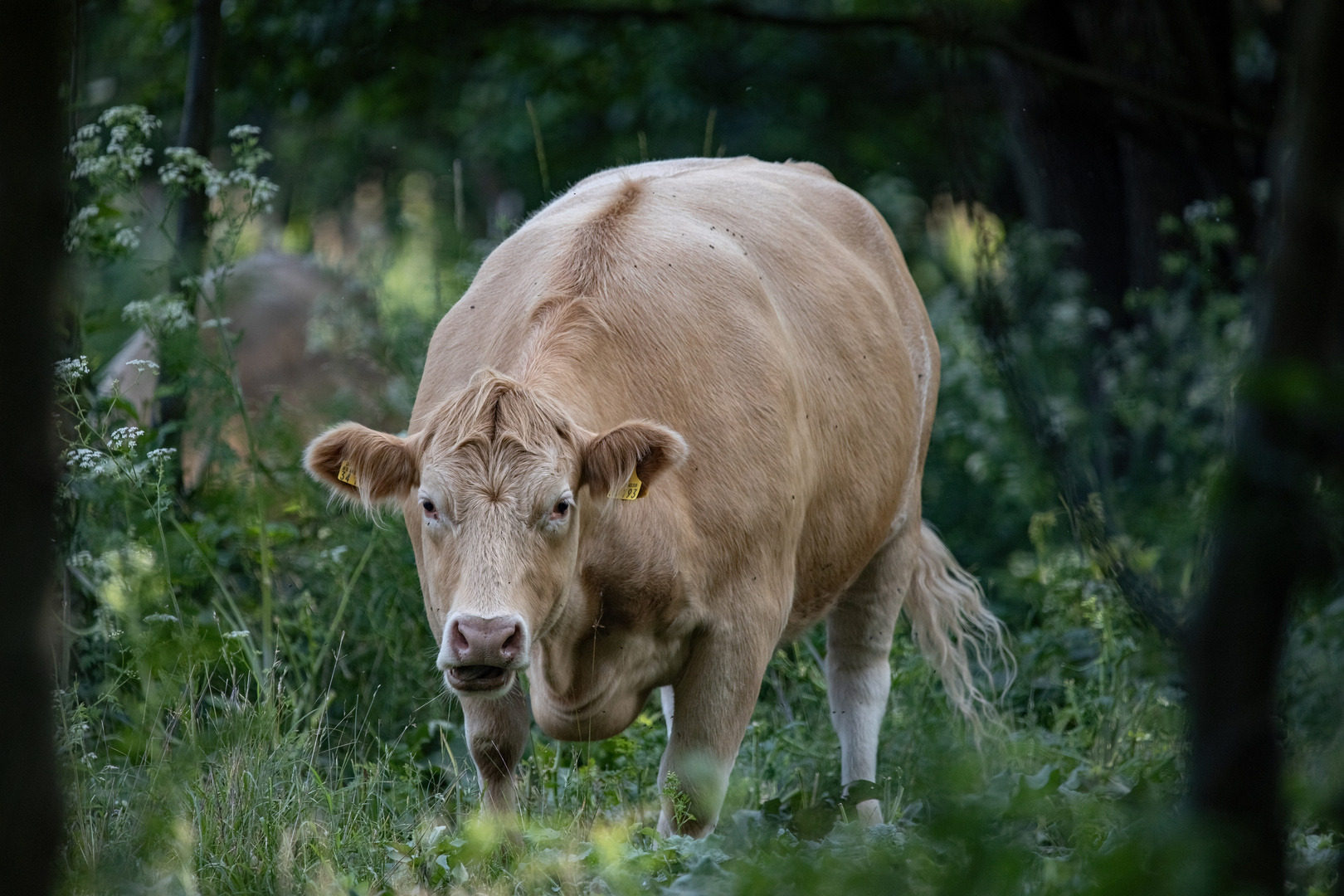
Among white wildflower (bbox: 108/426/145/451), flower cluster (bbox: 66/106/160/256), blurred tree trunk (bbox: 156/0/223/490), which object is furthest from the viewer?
blurred tree trunk (bbox: 156/0/223/490)

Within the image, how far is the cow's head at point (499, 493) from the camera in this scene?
304 cm

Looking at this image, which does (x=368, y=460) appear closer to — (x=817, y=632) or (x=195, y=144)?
(x=195, y=144)

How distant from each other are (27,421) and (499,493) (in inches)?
77.7

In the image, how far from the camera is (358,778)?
358 centimetres

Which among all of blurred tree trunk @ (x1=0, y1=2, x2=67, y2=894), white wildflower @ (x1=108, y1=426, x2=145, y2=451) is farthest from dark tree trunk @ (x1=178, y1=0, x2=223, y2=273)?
blurred tree trunk @ (x1=0, y1=2, x2=67, y2=894)

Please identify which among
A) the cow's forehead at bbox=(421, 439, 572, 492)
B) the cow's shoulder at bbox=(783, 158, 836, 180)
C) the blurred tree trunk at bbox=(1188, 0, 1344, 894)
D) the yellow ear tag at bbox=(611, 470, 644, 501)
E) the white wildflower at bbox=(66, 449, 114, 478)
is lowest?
the white wildflower at bbox=(66, 449, 114, 478)

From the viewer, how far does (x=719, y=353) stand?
12.8 ft

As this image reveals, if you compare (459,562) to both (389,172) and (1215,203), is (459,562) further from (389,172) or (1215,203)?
(389,172)

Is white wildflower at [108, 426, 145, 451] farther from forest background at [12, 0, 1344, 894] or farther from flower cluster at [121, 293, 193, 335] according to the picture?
flower cluster at [121, 293, 193, 335]

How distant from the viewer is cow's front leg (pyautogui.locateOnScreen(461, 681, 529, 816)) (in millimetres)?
3725

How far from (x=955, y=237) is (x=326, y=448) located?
2208 mm

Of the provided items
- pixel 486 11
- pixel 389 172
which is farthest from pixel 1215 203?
pixel 389 172

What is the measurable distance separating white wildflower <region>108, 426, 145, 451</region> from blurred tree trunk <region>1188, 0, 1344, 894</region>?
9.88 feet

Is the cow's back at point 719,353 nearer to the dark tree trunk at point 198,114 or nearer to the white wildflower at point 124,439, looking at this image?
the white wildflower at point 124,439
